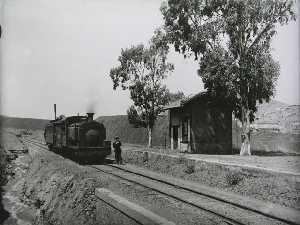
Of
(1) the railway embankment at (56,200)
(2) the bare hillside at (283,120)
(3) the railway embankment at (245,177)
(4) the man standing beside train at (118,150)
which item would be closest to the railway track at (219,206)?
(3) the railway embankment at (245,177)

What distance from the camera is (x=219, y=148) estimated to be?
1078 inches

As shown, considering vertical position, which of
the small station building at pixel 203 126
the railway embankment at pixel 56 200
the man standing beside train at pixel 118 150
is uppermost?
the small station building at pixel 203 126

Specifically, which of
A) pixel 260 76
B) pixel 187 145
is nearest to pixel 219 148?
pixel 187 145

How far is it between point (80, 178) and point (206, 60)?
1434 cm

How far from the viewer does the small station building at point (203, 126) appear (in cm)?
2659

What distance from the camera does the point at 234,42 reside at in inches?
912

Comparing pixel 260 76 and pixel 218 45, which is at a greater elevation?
pixel 218 45

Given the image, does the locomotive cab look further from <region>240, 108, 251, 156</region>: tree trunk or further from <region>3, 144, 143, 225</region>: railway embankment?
<region>240, 108, 251, 156</region>: tree trunk

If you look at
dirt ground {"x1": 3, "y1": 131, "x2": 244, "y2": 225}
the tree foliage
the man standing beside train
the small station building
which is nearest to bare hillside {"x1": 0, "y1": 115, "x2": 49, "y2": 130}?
the tree foliage

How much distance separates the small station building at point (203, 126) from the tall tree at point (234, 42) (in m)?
2.41

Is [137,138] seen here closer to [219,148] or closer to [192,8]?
[219,148]

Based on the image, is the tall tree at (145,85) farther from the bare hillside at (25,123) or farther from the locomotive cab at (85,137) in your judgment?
the bare hillside at (25,123)

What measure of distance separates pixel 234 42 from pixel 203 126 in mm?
6988

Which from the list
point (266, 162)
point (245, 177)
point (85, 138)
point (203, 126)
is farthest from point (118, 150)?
point (245, 177)
